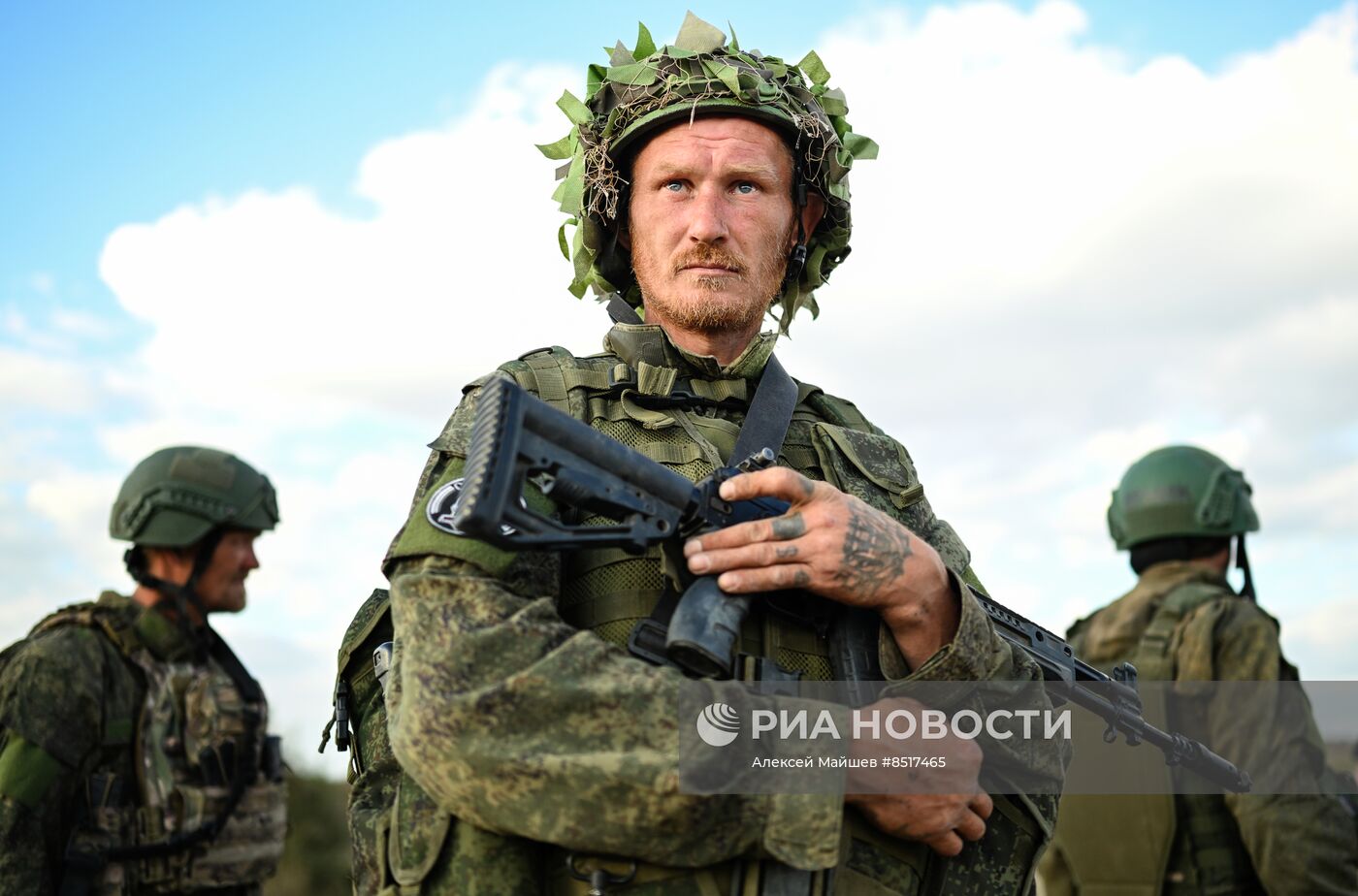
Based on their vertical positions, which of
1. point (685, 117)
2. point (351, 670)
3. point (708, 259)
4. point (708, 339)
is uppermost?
point (685, 117)

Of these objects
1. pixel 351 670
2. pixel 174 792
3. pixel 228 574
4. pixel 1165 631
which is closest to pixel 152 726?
pixel 174 792

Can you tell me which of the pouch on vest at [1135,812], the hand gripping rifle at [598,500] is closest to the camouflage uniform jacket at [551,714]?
the hand gripping rifle at [598,500]

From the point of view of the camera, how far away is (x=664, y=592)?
3070mm

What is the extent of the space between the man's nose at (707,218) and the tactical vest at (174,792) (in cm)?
412

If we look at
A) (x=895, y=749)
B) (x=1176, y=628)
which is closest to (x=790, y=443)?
(x=895, y=749)

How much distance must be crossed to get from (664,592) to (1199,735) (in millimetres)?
4686

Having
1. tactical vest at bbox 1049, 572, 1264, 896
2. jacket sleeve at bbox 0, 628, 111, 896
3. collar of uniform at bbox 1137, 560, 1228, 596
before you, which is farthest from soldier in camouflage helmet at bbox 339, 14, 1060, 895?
collar of uniform at bbox 1137, 560, 1228, 596

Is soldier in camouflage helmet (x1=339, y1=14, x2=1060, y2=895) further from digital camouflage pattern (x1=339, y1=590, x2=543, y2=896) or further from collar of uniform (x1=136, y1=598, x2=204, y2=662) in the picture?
collar of uniform (x1=136, y1=598, x2=204, y2=662)

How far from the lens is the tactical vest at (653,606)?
2896mm

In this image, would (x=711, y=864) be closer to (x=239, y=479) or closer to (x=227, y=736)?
(x=227, y=736)

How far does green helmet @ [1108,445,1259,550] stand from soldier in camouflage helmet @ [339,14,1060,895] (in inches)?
167

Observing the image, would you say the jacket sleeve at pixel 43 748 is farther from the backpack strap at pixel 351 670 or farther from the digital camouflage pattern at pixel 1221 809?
the digital camouflage pattern at pixel 1221 809

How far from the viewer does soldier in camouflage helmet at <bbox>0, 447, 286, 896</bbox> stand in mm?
5844

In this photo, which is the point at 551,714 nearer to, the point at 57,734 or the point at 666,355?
the point at 666,355
